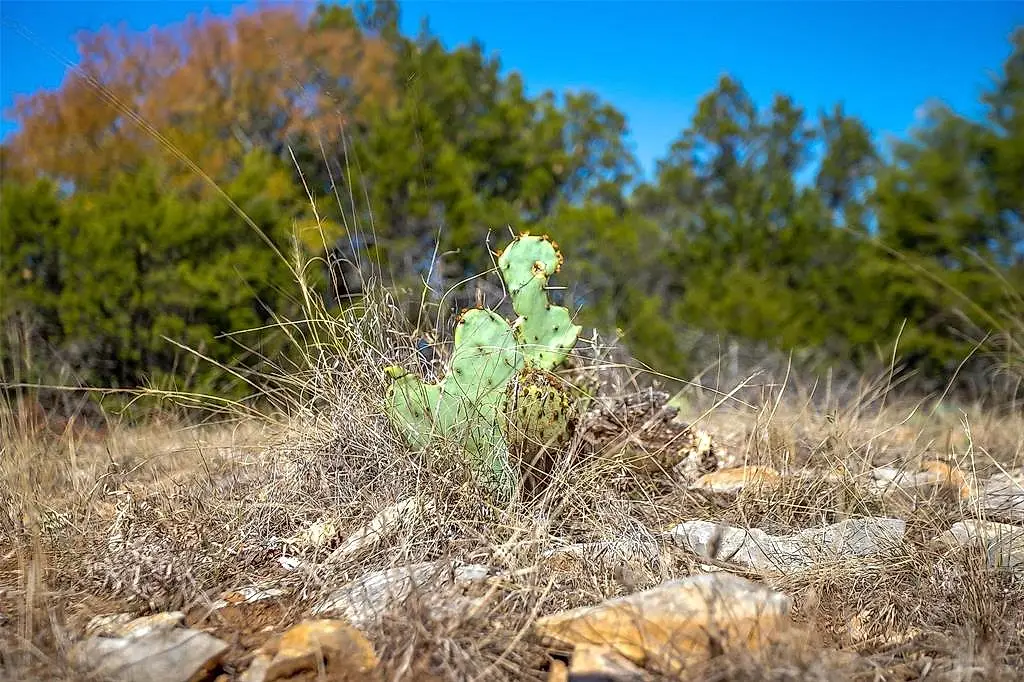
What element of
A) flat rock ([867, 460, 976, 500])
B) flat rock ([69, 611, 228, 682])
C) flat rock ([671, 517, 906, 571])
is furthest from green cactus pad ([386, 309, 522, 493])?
flat rock ([867, 460, 976, 500])

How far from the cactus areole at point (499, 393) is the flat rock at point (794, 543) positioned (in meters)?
0.48

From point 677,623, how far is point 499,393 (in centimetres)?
93

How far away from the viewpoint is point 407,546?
2031mm

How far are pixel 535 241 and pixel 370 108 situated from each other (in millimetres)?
9772

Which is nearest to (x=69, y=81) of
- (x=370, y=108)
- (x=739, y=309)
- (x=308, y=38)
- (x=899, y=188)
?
Answer: (x=308, y=38)

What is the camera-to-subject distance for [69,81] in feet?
37.3

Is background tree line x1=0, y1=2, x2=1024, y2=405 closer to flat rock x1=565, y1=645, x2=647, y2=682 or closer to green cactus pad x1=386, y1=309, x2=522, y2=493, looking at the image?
green cactus pad x1=386, y1=309, x2=522, y2=493

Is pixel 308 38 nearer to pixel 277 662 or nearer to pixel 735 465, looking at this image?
pixel 735 465

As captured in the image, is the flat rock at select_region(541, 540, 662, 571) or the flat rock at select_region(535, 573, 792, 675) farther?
the flat rock at select_region(541, 540, 662, 571)

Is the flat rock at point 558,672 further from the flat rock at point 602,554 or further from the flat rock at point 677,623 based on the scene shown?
the flat rock at point 602,554

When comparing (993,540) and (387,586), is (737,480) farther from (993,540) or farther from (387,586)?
(387,586)

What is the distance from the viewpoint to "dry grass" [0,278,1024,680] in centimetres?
171

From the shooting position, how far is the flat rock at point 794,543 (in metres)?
2.09

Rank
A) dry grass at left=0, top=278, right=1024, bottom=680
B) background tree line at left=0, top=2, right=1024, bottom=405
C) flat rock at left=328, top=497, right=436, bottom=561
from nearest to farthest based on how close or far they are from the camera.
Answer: dry grass at left=0, top=278, right=1024, bottom=680
flat rock at left=328, top=497, right=436, bottom=561
background tree line at left=0, top=2, right=1024, bottom=405
